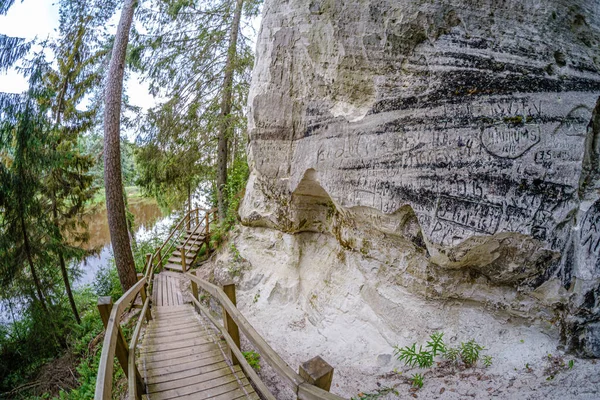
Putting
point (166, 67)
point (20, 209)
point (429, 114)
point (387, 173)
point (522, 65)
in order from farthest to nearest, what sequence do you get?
point (166, 67)
point (20, 209)
point (387, 173)
point (429, 114)
point (522, 65)

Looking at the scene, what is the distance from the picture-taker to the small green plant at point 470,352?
142 inches

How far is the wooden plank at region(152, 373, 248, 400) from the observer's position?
2965mm

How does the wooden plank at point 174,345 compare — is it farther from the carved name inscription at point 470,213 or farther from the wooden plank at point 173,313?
the carved name inscription at point 470,213

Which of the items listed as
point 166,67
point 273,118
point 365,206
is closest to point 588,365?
point 365,206

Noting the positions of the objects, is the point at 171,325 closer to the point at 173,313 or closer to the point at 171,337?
the point at 171,337

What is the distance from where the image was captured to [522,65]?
376cm

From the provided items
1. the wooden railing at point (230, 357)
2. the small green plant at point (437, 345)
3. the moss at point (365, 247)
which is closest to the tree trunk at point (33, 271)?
the wooden railing at point (230, 357)

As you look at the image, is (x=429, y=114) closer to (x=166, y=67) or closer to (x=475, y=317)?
(x=475, y=317)

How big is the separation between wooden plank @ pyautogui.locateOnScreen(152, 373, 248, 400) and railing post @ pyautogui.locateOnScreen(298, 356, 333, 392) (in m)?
1.61

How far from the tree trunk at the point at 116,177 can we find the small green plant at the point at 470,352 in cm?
729

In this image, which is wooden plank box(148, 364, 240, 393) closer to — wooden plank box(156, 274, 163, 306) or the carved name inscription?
the carved name inscription

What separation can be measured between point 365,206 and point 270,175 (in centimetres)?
261

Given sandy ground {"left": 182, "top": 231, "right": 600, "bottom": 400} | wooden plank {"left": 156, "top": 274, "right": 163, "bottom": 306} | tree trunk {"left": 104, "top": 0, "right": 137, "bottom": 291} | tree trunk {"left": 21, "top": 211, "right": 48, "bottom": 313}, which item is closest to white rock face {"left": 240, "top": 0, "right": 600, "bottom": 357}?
sandy ground {"left": 182, "top": 231, "right": 600, "bottom": 400}

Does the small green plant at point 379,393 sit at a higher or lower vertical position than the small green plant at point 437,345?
lower
